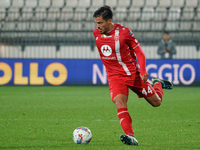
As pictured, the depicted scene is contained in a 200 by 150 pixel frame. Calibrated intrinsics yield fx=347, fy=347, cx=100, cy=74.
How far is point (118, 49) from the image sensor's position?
168 inches

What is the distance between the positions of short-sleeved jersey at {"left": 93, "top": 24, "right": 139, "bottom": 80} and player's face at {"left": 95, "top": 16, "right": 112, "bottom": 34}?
0.27 ft

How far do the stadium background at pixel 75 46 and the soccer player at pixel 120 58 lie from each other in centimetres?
940

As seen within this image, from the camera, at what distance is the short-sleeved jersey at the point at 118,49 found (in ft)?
13.9

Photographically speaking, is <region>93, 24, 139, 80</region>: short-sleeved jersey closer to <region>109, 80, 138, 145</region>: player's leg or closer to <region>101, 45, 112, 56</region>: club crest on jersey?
<region>101, 45, 112, 56</region>: club crest on jersey

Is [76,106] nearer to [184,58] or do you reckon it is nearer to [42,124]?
[42,124]

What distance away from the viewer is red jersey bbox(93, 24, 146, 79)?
423cm

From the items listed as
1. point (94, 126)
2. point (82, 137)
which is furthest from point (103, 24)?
point (94, 126)

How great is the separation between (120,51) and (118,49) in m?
0.04

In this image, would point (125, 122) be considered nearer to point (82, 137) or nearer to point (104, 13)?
point (82, 137)

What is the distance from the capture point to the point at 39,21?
1501cm

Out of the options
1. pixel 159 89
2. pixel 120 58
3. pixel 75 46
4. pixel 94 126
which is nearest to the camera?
pixel 120 58

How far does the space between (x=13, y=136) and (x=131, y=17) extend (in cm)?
1191

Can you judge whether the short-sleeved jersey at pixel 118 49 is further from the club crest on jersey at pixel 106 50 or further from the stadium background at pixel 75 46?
the stadium background at pixel 75 46

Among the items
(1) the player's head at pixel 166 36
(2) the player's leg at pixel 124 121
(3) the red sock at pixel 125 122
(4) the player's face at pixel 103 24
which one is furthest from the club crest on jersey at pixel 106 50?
(1) the player's head at pixel 166 36
